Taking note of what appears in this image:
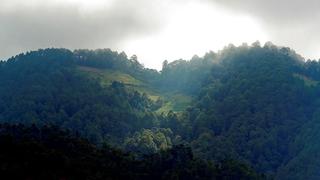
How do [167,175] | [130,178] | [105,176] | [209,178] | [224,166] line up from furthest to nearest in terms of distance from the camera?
[224,166]
[209,178]
[167,175]
[130,178]
[105,176]

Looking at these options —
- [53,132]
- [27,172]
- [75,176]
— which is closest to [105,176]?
[75,176]

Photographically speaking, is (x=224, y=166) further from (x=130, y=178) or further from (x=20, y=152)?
(x=20, y=152)

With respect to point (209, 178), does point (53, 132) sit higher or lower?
higher

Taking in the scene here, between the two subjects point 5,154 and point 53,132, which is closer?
point 5,154

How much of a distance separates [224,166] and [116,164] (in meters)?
34.8

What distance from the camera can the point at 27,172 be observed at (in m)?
113

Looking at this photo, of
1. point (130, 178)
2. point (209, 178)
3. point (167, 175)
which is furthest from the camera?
point (209, 178)

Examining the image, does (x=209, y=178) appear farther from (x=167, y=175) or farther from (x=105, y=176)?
(x=105, y=176)

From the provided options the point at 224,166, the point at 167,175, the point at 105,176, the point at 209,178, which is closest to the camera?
the point at 105,176

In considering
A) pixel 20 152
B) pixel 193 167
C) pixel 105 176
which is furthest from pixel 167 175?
pixel 20 152

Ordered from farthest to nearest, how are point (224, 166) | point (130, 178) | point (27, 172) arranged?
point (224, 166), point (130, 178), point (27, 172)

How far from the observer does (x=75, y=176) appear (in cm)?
11850

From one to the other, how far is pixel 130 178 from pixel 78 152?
1084 centimetres

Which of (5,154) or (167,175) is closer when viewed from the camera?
(5,154)
